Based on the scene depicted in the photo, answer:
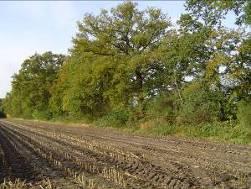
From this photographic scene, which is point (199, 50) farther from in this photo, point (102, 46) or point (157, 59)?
point (102, 46)

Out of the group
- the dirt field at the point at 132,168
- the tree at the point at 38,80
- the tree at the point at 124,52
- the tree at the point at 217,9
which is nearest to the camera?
the dirt field at the point at 132,168

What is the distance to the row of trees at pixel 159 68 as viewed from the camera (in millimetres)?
29016

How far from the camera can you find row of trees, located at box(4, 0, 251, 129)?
29.0m

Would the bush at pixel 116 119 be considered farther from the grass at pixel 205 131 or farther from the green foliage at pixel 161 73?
the grass at pixel 205 131

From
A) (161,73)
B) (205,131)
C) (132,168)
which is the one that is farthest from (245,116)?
(161,73)

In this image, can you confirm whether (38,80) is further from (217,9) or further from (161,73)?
(217,9)

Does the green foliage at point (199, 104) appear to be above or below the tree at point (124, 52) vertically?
below

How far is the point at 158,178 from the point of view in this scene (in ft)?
42.1

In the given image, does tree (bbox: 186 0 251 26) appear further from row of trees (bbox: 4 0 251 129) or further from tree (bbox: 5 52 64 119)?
tree (bbox: 5 52 64 119)

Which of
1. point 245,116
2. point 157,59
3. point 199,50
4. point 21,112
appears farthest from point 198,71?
point 21,112

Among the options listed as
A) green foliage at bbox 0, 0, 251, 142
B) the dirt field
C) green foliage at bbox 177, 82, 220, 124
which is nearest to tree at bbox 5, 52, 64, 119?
green foliage at bbox 0, 0, 251, 142

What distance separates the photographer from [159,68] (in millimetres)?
45031

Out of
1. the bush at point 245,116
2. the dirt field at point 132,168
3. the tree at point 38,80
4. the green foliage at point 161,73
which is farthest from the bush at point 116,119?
the tree at point 38,80

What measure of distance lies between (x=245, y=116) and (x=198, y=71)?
5.80 m
